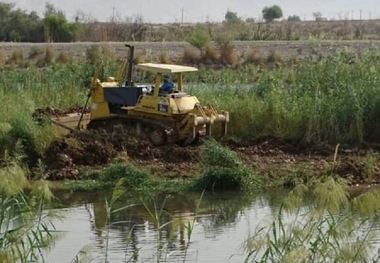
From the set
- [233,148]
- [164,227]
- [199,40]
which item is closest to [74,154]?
[233,148]

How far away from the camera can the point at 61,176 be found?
19938 millimetres

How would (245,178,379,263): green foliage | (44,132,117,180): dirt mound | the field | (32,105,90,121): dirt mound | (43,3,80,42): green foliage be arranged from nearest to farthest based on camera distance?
(245,178,379,263): green foliage < (44,132,117,180): dirt mound < (32,105,90,121): dirt mound < the field < (43,3,80,42): green foliage

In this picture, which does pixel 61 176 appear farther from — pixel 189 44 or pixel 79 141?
pixel 189 44

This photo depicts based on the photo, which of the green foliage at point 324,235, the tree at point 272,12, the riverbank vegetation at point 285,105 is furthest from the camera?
the tree at point 272,12

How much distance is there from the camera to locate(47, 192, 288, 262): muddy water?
12.8 meters

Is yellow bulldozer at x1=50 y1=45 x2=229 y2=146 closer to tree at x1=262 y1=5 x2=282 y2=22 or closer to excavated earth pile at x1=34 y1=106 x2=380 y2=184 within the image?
excavated earth pile at x1=34 y1=106 x2=380 y2=184

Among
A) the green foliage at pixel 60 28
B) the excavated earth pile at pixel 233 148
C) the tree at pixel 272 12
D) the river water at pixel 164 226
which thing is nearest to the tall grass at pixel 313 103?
the excavated earth pile at pixel 233 148

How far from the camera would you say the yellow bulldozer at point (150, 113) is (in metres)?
22.2

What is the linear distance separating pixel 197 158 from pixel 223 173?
2.39 meters

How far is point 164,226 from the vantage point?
535 inches

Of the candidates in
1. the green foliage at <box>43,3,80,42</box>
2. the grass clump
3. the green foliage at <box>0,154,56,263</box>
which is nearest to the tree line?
the green foliage at <box>43,3,80,42</box>

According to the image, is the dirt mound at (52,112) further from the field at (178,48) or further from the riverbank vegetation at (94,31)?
the riverbank vegetation at (94,31)

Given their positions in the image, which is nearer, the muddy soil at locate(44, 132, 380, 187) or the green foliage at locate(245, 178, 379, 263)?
the green foliage at locate(245, 178, 379, 263)

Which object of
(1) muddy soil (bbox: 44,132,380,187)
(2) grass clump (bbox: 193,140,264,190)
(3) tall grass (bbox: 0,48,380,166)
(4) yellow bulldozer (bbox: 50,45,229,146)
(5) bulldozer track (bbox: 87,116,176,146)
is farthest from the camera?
(3) tall grass (bbox: 0,48,380,166)
